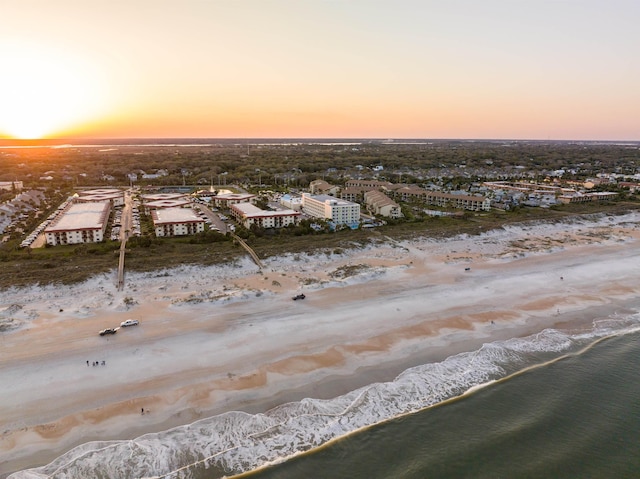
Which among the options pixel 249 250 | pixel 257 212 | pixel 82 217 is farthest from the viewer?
pixel 257 212

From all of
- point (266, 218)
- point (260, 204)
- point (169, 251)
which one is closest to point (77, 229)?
point (169, 251)

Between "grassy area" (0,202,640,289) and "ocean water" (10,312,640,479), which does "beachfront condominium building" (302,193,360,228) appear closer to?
"grassy area" (0,202,640,289)

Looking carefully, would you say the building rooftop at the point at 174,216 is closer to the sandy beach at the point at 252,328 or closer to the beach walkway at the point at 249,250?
the beach walkway at the point at 249,250

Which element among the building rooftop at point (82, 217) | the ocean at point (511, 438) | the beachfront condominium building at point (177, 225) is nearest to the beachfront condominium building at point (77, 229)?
the building rooftop at point (82, 217)

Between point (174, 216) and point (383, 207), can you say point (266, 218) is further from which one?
point (383, 207)

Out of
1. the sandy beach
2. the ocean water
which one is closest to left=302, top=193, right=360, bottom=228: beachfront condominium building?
the sandy beach

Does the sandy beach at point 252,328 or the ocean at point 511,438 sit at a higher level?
the sandy beach at point 252,328
